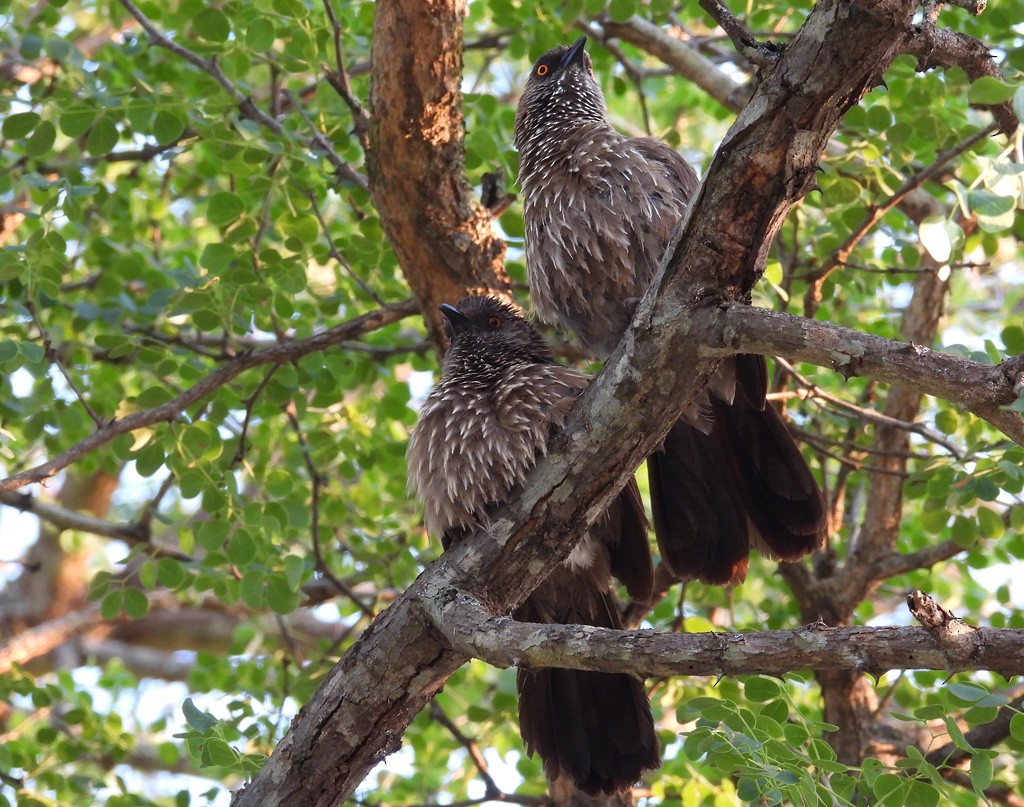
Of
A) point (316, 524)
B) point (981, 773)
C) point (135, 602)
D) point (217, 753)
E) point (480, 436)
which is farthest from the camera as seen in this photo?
point (316, 524)

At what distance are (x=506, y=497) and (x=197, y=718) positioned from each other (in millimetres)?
1056

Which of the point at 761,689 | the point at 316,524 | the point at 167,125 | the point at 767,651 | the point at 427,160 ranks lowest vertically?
the point at 767,651

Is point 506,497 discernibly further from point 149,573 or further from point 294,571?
point 149,573

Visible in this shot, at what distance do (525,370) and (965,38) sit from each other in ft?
5.34

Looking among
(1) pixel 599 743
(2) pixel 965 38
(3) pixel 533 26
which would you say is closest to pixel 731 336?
(2) pixel 965 38

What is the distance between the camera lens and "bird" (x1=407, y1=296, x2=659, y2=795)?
328 centimetres

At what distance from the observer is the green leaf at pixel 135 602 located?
4051 mm

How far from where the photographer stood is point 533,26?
15.7ft

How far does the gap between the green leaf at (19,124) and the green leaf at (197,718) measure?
2.29 m

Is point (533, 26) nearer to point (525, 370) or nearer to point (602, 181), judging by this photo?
point (602, 181)

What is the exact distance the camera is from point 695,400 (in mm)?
3562

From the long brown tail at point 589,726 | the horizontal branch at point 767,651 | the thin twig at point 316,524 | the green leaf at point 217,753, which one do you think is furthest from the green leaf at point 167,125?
the horizontal branch at point 767,651

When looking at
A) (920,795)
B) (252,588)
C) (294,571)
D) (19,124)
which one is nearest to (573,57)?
(19,124)

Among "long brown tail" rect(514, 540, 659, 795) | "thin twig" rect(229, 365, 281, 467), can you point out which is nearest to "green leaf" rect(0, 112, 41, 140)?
"thin twig" rect(229, 365, 281, 467)
